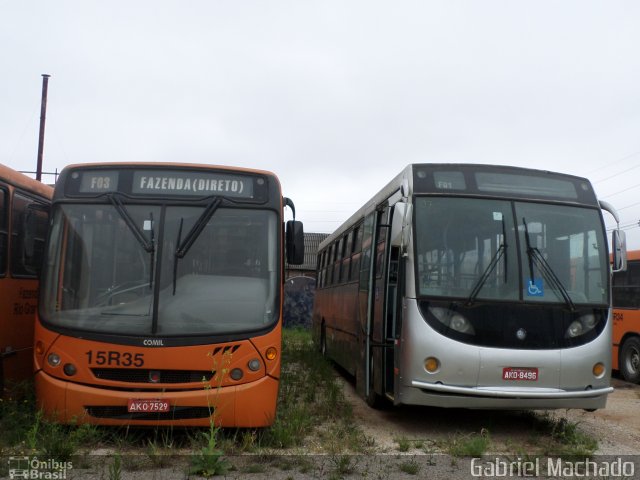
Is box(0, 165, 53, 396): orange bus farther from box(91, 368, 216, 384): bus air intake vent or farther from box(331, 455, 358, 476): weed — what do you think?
box(331, 455, 358, 476): weed

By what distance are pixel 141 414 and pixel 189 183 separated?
8.02ft

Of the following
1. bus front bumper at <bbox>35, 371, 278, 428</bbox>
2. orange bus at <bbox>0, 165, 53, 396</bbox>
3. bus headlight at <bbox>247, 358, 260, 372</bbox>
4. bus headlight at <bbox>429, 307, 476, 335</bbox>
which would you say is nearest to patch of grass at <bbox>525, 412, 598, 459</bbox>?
bus headlight at <bbox>429, 307, 476, 335</bbox>

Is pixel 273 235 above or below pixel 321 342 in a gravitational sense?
above

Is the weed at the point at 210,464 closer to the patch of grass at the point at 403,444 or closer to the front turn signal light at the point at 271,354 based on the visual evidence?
the front turn signal light at the point at 271,354

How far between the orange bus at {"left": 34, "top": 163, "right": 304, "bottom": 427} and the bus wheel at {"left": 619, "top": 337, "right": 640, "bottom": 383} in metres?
9.44

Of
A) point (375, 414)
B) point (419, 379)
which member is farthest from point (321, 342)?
point (419, 379)

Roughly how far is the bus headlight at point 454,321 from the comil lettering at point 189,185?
8.52ft

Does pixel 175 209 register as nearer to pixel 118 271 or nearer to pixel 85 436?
pixel 118 271

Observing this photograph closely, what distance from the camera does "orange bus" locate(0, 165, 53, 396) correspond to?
7969 millimetres

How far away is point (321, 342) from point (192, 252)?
897 centimetres

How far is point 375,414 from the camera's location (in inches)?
373

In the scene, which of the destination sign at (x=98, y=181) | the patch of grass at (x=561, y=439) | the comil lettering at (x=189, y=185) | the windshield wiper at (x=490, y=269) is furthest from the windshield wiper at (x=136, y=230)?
the patch of grass at (x=561, y=439)

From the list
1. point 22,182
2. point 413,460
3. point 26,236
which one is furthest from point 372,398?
point 22,182

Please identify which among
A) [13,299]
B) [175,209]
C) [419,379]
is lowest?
[419,379]
